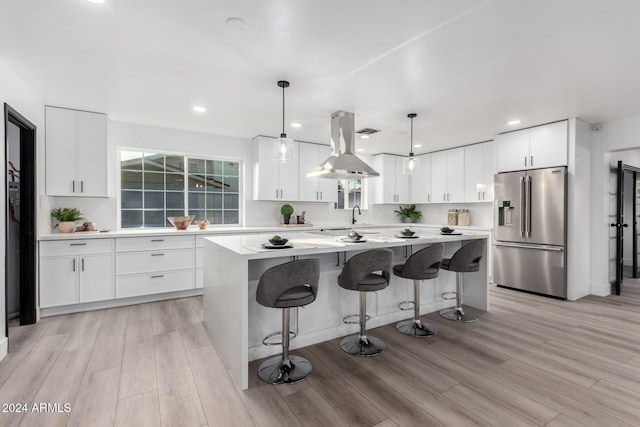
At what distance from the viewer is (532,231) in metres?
4.57

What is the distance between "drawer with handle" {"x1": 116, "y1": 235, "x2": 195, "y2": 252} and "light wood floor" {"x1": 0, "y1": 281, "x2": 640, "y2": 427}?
97 centimetres

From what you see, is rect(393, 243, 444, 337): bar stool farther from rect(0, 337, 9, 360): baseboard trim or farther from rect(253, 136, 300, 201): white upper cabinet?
rect(0, 337, 9, 360): baseboard trim

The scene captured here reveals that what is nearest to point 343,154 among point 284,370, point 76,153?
point 284,370

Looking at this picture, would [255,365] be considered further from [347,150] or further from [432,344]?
[347,150]

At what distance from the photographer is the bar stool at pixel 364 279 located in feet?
8.52

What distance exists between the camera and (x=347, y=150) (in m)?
3.77

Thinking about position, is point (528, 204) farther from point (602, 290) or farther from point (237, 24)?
point (237, 24)

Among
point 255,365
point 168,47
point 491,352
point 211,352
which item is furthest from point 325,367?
point 168,47

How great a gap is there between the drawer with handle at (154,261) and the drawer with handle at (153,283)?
0.08 metres

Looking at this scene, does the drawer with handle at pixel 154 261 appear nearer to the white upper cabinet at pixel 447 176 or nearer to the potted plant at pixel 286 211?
A: the potted plant at pixel 286 211

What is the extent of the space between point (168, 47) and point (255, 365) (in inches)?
101

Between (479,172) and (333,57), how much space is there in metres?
4.25

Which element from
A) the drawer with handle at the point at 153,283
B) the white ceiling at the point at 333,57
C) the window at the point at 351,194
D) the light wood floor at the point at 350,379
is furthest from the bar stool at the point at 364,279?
the window at the point at 351,194

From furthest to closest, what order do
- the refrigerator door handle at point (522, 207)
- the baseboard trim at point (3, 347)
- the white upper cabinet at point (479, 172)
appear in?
the white upper cabinet at point (479, 172) < the refrigerator door handle at point (522, 207) < the baseboard trim at point (3, 347)
